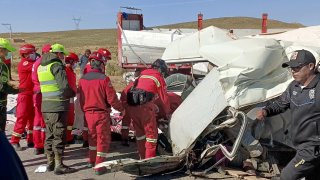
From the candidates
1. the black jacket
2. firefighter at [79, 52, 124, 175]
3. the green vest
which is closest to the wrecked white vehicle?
firefighter at [79, 52, 124, 175]

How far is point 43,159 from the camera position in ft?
23.1

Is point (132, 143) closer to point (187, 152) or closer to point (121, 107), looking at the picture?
point (121, 107)

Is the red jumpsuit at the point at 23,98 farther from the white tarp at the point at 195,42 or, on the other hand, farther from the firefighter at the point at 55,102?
the white tarp at the point at 195,42

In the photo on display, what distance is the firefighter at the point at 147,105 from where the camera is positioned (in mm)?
6219

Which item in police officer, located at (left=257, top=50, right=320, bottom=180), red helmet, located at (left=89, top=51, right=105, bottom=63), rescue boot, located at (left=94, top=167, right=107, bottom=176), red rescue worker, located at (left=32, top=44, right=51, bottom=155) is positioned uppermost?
red helmet, located at (left=89, top=51, right=105, bottom=63)

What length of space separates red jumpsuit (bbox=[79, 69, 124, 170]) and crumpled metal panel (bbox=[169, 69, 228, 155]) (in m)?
0.96

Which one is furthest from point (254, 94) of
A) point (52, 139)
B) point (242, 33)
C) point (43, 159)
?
point (242, 33)

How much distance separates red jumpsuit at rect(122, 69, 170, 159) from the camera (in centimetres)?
622

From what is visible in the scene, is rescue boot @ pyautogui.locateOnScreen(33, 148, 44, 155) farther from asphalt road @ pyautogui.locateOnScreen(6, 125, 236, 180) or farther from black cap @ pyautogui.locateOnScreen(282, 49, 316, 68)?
black cap @ pyautogui.locateOnScreen(282, 49, 316, 68)

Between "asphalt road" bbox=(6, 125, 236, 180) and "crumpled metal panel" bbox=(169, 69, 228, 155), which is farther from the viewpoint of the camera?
"asphalt road" bbox=(6, 125, 236, 180)

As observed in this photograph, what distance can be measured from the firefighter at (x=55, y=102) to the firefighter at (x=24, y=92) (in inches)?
56.6

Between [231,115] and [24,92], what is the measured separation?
4015 mm

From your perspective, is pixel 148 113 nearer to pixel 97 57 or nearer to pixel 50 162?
pixel 97 57

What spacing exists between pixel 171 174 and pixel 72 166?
1678 mm
